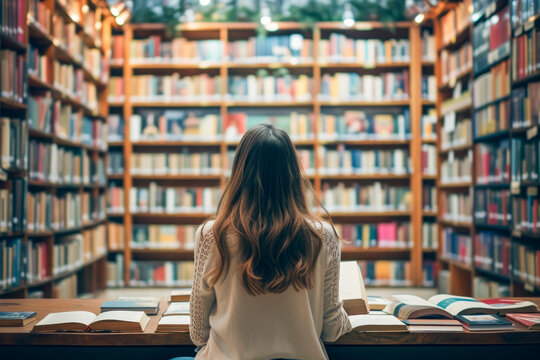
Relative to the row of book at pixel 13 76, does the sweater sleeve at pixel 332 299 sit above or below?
below

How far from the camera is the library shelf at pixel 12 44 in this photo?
3.33 metres

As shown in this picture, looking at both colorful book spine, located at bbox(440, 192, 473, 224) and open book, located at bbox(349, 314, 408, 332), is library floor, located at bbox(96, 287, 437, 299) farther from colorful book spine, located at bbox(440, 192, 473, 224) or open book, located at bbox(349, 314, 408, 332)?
open book, located at bbox(349, 314, 408, 332)

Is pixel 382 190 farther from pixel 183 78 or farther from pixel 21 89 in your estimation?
pixel 21 89

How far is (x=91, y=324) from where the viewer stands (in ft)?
5.47

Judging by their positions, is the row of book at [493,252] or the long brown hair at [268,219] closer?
the long brown hair at [268,219]

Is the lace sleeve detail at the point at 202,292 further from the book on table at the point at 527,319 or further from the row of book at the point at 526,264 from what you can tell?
the row of book at the point at 526,264

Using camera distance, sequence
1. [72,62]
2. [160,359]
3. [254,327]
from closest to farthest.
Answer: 1. [254,327]
2. [160,359]
3. [72,62]

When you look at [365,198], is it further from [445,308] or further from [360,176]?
[445,308]

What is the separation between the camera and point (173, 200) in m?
5.86

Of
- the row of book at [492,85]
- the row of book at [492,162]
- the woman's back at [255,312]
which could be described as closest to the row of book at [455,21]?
the row of book at [492,85]

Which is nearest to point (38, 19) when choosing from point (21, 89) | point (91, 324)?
point (21, 89)

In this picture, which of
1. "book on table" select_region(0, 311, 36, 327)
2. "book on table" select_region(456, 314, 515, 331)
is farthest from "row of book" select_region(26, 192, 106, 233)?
"book on table" select_region(456, 314, 515, 331)

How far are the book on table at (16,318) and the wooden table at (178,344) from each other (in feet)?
0.08

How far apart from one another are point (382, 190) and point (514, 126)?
218 cm
